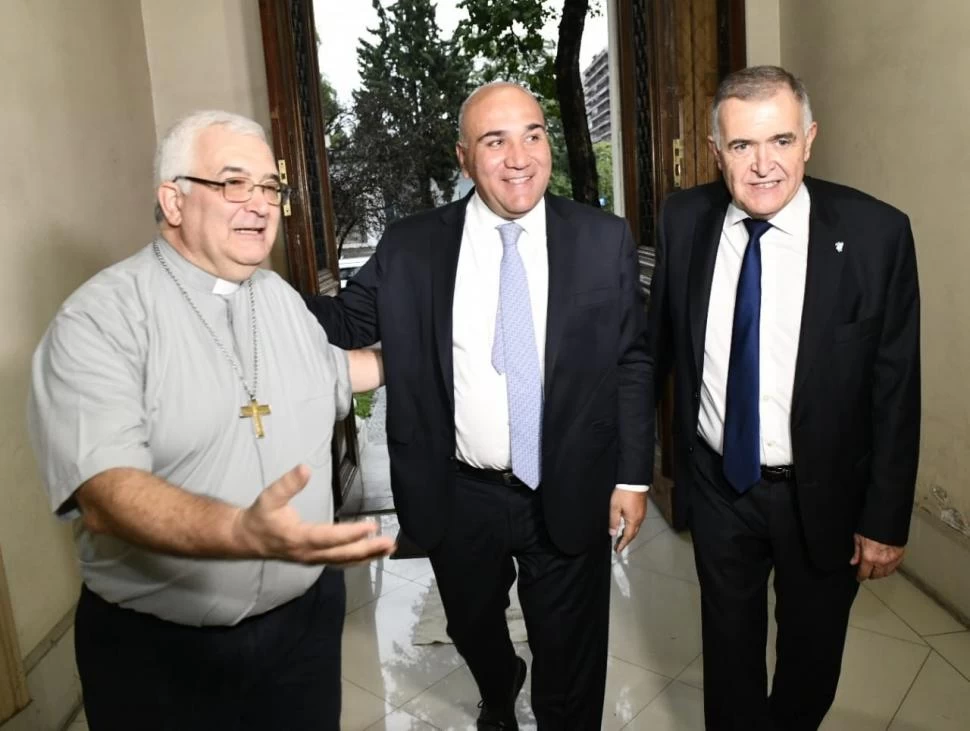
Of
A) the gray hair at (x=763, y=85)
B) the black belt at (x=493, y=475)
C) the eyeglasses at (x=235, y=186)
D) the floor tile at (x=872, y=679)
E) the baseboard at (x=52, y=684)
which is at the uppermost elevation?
the gray hair at (x=763, y=85)

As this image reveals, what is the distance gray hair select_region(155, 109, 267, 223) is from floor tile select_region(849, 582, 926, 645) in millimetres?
2633

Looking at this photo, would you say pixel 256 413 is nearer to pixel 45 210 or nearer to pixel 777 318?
pixel 777 318

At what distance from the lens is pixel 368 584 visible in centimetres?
337

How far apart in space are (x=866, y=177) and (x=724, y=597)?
6.73 ft

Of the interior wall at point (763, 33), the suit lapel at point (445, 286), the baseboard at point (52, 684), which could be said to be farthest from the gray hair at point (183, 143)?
the interior wall at point (763, 33)

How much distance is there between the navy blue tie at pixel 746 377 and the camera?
5.57 ft

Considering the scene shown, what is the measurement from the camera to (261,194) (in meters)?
1.29

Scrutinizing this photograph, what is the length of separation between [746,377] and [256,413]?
1042mm

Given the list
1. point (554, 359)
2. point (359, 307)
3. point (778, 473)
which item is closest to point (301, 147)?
point (359, 307)

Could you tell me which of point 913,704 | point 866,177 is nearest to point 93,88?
point 866,177

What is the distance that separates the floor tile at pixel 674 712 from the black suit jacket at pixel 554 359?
758mm

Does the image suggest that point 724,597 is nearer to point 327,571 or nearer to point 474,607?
point 474,607

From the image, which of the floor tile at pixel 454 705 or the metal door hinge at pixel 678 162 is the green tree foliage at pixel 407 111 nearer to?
the metal door hinge at pixel 678 162

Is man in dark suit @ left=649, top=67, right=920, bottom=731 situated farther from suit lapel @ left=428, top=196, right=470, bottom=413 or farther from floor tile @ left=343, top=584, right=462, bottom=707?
floor tile @ left=343, top=584, right=462, bottom=707
